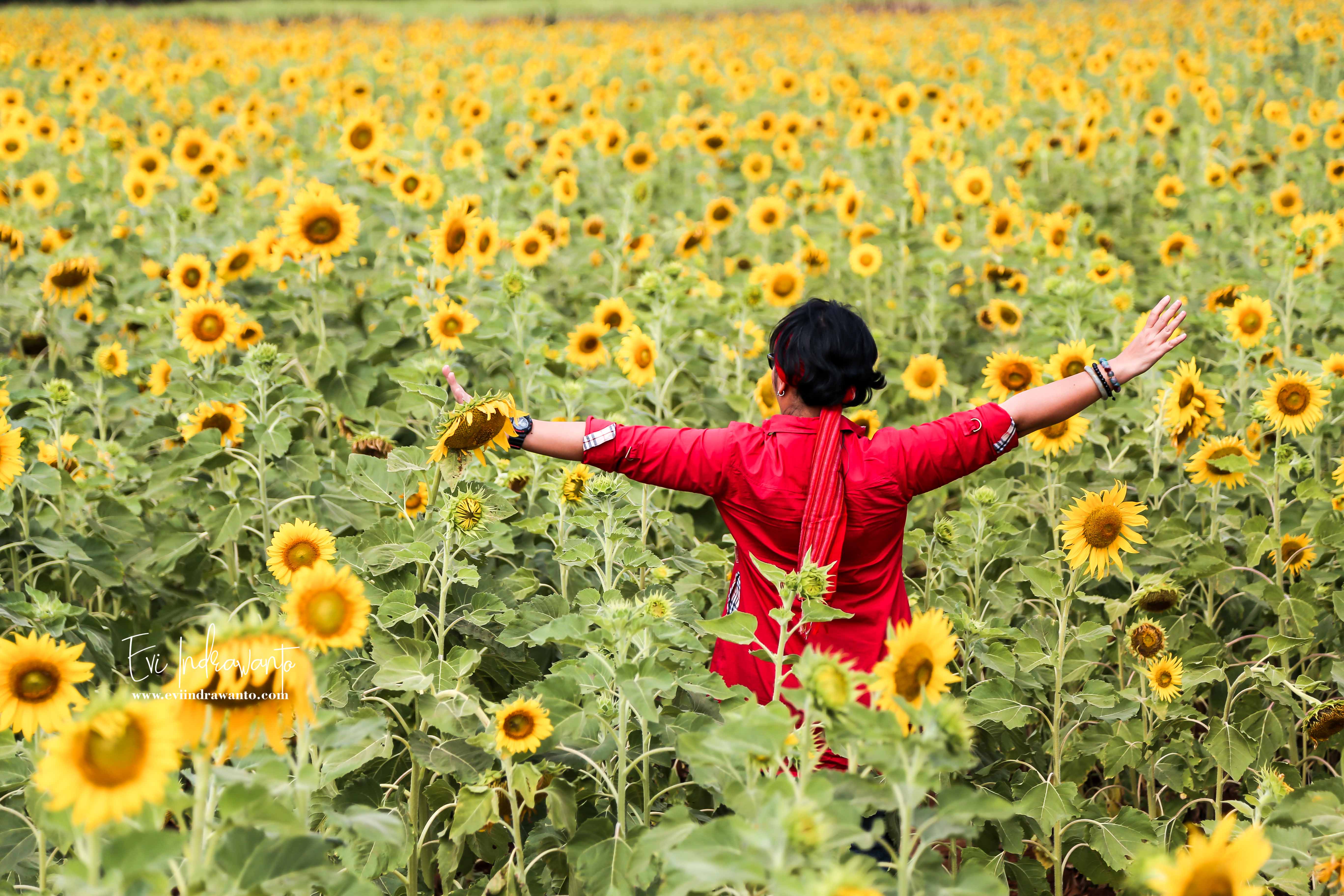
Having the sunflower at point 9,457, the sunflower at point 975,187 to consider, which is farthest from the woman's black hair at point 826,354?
the sunflower at point 975,187

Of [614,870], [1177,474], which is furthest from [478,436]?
[1177,474]

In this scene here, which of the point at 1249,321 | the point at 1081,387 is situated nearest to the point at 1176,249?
the point at 1249,321

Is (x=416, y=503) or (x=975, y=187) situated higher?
(x=975, y=187)

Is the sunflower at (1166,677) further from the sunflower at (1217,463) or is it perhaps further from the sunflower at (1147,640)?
the sunflower at (1217,463)

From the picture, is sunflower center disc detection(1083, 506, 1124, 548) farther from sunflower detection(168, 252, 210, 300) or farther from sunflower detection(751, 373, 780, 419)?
sunflower detection(168, 252, 210, 300)

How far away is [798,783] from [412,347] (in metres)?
3.30

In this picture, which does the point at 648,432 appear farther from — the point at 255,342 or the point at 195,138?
the point at 195,138

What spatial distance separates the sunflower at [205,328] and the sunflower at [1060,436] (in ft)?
8.83

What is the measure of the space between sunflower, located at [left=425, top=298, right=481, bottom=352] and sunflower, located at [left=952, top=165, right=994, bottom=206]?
Result: 333 cm

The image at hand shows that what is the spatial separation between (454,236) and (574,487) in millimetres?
1752

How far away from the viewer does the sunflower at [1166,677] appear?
2.78m

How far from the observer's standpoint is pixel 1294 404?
3275mm

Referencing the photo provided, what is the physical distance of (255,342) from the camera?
4.32 metres

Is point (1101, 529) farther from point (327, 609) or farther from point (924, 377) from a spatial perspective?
point (327, 609)
